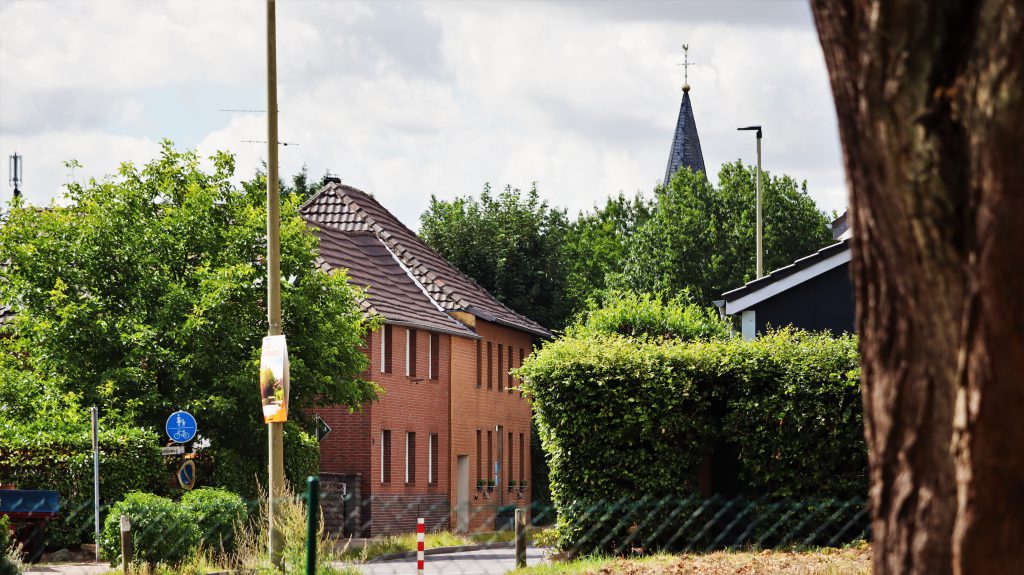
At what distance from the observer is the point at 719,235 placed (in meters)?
58.9

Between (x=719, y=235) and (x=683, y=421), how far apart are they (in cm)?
3999

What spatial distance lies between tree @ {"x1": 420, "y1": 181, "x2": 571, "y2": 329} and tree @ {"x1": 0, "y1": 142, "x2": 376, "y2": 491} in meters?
32.6

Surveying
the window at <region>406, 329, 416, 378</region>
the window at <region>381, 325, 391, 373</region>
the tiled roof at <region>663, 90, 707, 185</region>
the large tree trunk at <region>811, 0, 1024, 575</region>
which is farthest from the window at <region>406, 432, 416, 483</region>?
the large tree trunk at <region>811, 0, 1024, 575</region>

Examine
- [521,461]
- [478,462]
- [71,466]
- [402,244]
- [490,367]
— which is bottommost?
[521,461]

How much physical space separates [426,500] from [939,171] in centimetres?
4252

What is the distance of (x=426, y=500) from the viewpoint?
46.0 meters

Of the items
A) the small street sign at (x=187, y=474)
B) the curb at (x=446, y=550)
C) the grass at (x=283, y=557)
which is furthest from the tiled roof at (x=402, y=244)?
the grass at (x=283, y=557)

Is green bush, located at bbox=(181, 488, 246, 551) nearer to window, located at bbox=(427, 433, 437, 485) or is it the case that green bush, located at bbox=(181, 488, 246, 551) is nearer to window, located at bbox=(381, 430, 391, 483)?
window, located at bbox=(381, 430, 391, 483)

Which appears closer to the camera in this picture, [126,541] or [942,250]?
[942,250]

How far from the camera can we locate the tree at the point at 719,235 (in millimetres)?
58062

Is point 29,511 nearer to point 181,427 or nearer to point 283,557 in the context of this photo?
point 181,427

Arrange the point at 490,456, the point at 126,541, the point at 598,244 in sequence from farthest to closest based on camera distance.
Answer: the point at 598,244, the point at 490,456, the point at 126,541

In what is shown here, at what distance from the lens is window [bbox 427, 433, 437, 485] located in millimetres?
47344

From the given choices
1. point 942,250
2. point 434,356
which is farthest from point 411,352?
point 942,250
